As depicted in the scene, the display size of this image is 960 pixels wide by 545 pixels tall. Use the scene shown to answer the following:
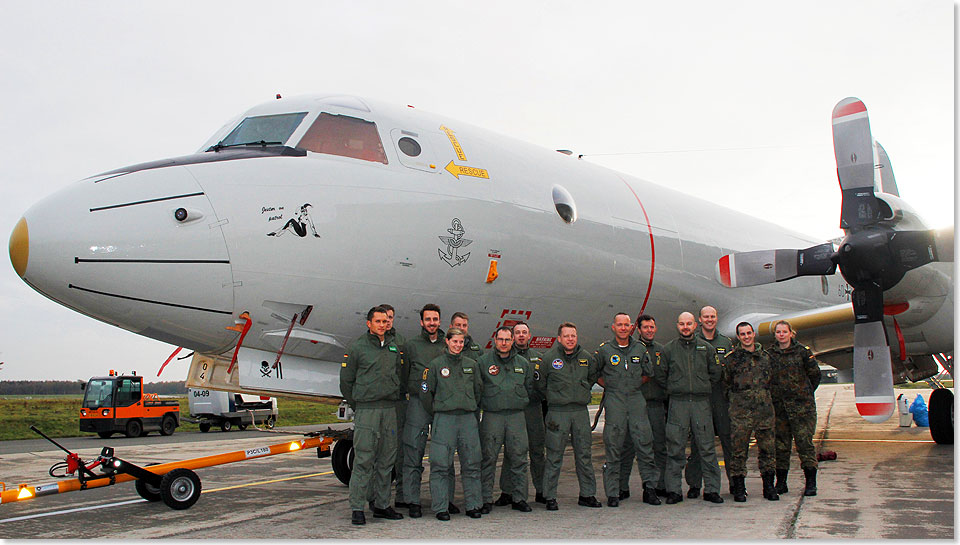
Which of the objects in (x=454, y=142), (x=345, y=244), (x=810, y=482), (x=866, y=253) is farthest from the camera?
(x=866, y=253)

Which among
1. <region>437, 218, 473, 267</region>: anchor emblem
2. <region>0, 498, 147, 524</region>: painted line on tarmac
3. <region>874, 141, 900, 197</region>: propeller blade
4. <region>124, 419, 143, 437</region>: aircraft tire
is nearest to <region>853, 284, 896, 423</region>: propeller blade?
<region>874, 141, 900, 197</region>: propeller blade

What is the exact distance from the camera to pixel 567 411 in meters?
7.33

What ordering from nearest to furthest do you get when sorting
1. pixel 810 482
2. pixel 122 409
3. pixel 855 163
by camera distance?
pixel 810 482, pixel 855 163, pixel 122 409

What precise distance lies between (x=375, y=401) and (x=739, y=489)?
3.69 m

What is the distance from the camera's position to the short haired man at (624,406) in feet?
24.3

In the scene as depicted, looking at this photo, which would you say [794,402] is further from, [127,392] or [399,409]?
[127,392]

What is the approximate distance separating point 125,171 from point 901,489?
8331mm

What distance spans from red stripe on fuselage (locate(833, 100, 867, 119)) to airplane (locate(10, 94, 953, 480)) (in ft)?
1.05

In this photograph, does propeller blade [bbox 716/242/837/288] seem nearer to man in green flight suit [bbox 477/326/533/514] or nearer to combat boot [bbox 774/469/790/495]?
combat boot [bbox 774/469/790/495]

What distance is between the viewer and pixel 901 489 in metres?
7.95

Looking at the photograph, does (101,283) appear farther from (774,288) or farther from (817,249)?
(774,288)

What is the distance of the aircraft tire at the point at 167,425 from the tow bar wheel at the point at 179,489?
18.9 meters

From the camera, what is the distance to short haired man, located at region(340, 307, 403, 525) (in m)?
6.59

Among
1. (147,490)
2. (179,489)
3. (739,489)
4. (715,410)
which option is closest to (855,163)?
(715,410)
